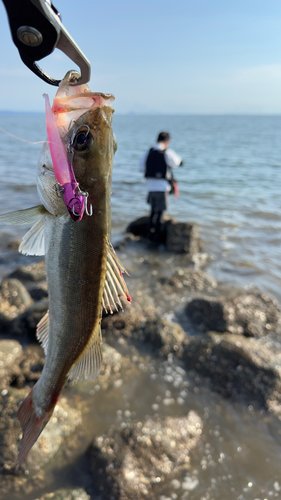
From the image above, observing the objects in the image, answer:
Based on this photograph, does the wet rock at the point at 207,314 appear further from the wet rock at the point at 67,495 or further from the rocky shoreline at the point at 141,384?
the wet rock at the point at 67,495

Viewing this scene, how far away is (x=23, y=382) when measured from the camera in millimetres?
4027

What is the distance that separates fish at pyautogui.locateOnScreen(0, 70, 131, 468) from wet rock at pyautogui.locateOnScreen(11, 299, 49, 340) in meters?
2.97

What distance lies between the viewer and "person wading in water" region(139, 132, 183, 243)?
971cm

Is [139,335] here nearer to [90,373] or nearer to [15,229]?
[90,373]

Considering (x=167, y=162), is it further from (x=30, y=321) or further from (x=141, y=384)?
(x=141, y=384)

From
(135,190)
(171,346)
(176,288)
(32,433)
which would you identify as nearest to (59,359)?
(32,433)

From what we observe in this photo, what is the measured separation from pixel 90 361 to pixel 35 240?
0.88 meters

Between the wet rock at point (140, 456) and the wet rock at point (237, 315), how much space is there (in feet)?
7.13

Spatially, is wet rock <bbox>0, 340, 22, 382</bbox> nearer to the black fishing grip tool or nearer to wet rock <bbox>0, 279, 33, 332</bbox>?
wet rock <bbox>0, 279, 33, 332</bbox>

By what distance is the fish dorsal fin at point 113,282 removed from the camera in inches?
70.2

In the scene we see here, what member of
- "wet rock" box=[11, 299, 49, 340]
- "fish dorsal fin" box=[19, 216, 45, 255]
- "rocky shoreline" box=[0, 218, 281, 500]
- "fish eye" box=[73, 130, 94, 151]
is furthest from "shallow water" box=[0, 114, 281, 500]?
"fish eye" box=[73, 130, 94, 151]

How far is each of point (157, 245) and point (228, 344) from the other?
18.6 ft

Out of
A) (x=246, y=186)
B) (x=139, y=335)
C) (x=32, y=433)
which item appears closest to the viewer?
(x=32, y=433)

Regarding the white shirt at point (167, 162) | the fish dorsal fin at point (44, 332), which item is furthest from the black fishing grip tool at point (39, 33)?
the white shirt at point (167, 162)
